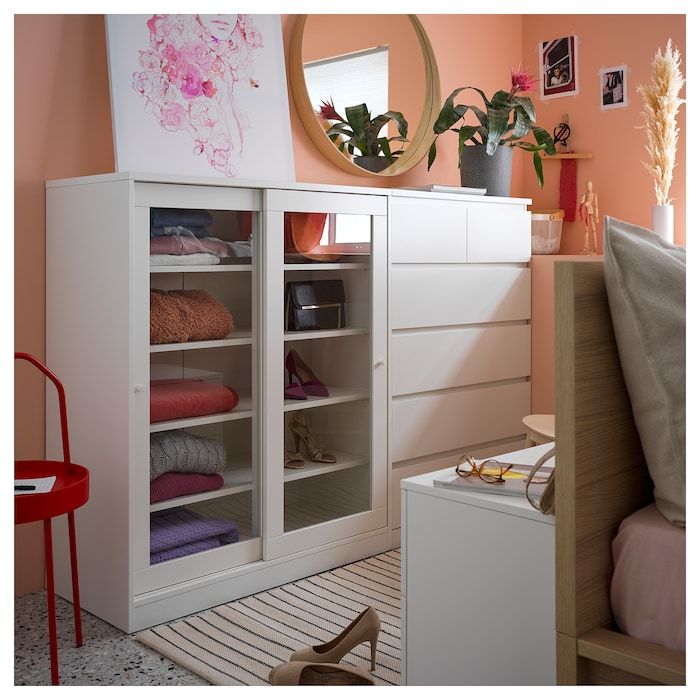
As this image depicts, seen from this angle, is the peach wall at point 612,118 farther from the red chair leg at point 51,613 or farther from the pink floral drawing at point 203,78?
the red chair leg at point 51,613

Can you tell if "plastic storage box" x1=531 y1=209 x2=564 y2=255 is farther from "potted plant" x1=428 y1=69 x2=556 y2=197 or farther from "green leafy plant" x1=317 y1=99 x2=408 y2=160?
"green leafy plant" x1=317 y1=99 x2=408 y2=160

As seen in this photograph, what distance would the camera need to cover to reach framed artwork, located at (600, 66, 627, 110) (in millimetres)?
3848

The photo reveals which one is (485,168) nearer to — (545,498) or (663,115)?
(663,115)

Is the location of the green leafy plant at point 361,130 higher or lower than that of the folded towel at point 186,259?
higher

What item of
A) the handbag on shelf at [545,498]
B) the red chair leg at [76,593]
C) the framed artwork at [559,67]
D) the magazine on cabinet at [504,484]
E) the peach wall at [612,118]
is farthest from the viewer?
the framed artwork at [559,67]

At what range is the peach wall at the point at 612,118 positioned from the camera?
371cm

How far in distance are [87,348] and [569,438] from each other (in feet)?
5.24

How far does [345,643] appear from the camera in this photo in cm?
203

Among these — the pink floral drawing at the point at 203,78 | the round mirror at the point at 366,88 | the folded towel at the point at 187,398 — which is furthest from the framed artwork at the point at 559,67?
the folded towel at the point at 187,398

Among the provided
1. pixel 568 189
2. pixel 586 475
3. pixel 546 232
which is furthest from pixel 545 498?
pixel 568 189

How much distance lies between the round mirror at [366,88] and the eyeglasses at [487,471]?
6.30ft

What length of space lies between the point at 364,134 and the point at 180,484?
167 cm
